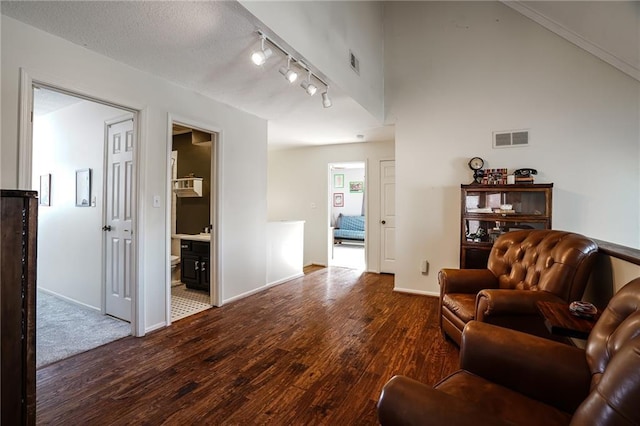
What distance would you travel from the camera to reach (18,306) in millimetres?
1238

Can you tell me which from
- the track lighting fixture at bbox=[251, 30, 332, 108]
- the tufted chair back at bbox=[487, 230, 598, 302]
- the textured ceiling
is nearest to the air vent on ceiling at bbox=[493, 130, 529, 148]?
the tufted chair back at bbox=[487, 230, 598, 302]

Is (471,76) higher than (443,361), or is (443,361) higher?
(471,76)

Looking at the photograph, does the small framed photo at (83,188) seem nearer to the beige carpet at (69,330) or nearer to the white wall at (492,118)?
the beige carpet at (69,330)

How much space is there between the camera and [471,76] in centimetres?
379

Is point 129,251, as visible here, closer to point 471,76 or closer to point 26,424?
point 26,424

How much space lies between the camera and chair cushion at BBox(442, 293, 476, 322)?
2.23m

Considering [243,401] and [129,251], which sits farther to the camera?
[129,251]

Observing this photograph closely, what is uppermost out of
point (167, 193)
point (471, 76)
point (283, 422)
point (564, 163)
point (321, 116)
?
point (471, 76)

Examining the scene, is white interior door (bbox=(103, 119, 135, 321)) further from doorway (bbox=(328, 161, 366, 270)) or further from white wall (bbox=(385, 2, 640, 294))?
doorway (bbox=(328, 161, 366, 270))

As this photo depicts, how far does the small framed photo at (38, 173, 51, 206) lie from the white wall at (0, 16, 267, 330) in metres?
2.22

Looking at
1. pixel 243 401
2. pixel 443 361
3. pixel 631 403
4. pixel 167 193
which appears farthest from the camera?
pixel 167 193

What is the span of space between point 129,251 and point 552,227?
460 cm

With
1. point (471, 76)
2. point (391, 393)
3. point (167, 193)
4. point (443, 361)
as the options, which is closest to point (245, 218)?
point (167, 193)

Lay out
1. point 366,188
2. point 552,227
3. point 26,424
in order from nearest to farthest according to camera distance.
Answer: point 26,424
point 552,227
point 366,188
